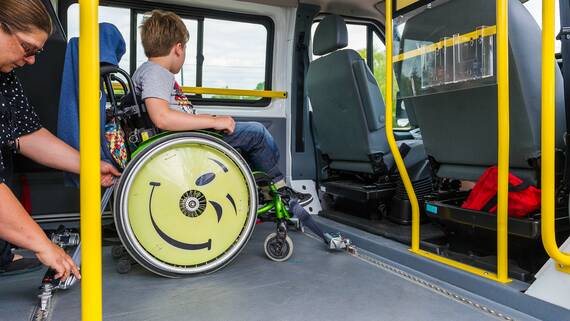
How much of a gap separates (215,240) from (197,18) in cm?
226

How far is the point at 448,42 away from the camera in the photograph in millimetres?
2201

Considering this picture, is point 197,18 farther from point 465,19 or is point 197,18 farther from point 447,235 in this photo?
point 447,235

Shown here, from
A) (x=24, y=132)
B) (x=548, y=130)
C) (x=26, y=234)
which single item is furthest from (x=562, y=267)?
(x=24, y=132)

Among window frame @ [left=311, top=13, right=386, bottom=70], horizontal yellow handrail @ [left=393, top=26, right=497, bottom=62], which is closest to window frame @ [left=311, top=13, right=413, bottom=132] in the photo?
window frame @ [left=311, top=13, right=386, bottom=70]

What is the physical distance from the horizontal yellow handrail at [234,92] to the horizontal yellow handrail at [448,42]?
1.59 metres

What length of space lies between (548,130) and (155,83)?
1.78m

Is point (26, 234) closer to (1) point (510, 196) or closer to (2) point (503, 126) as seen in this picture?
(2) point (503, 126)

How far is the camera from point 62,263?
1180mm

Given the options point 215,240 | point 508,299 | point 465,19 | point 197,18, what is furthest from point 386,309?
point 197,18

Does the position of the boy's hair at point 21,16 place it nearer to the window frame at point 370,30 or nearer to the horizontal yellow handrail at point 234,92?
the horizontal yellow handrail at point 234,92

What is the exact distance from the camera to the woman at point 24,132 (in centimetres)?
119

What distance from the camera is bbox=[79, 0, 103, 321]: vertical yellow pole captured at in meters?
0.99

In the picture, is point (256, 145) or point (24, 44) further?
point (256, 145)

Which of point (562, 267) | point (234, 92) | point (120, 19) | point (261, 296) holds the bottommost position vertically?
point (261, 296)
